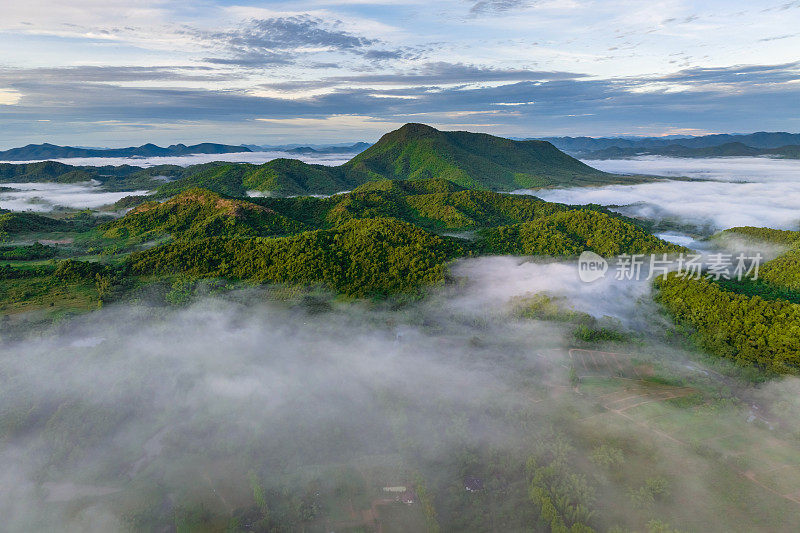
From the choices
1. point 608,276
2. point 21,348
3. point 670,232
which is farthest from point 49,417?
point 670,232

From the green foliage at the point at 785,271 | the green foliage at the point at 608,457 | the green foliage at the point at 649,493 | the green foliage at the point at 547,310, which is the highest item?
the green foliage at the point at 785,271

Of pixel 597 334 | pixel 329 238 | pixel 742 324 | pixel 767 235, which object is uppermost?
pixel 329 238

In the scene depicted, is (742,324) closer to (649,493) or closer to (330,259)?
(649,493)

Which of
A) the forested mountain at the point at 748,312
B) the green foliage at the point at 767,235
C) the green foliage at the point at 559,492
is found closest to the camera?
the green foliage at the point at 559,492

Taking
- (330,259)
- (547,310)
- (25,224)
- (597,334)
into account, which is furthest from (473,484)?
(25,224)

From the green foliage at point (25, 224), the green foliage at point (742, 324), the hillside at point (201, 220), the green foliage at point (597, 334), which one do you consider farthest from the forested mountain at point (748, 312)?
the green foliage at point (25, 224)

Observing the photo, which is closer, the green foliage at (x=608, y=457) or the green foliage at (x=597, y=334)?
the green foliage at (x=608, y=457)

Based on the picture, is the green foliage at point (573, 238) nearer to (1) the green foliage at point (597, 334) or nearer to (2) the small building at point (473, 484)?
(1) the green foliage at point (597, 334)

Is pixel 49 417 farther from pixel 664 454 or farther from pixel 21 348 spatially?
pixel 664 454
